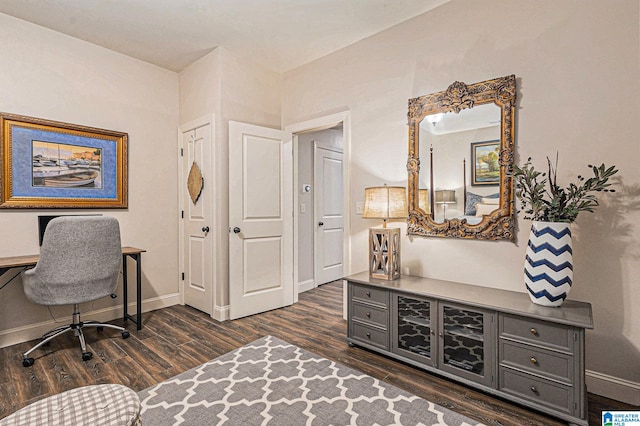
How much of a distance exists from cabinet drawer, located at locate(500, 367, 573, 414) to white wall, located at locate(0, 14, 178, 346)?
3422 mm

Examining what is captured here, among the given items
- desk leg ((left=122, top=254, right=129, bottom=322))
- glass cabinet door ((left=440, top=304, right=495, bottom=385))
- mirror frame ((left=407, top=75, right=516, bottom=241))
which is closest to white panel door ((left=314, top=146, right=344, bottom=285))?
mirror frame ((left=407, top=75, right=516, bottom=241))

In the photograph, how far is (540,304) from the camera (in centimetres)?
192

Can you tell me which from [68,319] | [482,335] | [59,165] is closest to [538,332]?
[482,335]

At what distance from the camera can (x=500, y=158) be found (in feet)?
7.50

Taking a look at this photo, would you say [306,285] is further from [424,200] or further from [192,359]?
[424,200]

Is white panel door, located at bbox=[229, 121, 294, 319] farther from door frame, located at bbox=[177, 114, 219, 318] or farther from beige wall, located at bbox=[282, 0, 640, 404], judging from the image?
beige wall, located at bbox=[282, 0, 640, 404]

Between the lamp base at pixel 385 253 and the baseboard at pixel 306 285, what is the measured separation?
1.91 metres

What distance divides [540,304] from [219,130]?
3.03 meters

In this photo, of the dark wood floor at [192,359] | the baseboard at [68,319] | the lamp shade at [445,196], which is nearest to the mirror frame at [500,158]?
the lamp shade at [445,196]

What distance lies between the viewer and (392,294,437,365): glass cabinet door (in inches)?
87.2

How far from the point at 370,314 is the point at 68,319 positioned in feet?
9.24

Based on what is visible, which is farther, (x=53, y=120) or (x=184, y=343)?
(x=53, y=120)

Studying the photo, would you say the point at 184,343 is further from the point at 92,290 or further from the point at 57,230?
the point at 57,230

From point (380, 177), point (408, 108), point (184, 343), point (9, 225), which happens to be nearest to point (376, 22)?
point (408, 108)
